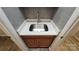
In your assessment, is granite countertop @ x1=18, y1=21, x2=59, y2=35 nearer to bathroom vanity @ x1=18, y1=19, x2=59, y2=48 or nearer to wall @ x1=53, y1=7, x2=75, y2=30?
bathroom vanity @ x1=18, y1=19, x2=59, y2=48

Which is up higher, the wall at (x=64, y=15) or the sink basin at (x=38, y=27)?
the wall at (x=64, y=15)

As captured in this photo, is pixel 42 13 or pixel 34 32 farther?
pixel 42 13

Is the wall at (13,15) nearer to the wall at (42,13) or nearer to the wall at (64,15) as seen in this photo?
the wall at (42,13)

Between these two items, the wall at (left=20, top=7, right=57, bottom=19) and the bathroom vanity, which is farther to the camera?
the wall at (left=20, top=7, right=57, bottom=19)

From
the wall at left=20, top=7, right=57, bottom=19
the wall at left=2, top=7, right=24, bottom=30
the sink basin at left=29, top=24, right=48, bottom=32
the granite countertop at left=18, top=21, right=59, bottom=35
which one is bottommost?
the sink basin at left=29, top=24, right=48, bottom=32

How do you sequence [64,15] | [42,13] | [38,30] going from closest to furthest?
[64,15], [38,30], [42,13]

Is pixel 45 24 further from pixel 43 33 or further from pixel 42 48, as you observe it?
pixel 42 48

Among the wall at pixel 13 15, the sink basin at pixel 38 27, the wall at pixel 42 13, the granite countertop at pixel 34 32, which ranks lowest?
the sink basin at pixel 38 27

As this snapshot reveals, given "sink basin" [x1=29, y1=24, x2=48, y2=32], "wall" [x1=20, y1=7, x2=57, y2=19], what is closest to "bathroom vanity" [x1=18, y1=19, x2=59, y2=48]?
"sink basin" [x1=29, y1=24, x2=48, y2=32]

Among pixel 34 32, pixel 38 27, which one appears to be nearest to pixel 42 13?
pixel 38 27

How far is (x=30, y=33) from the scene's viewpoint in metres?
1.95

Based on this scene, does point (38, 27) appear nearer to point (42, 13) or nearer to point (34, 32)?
point (34, 32)

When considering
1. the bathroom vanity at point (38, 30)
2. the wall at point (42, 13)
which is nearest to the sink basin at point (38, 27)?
the bathroom vanity at point (38, 30)
